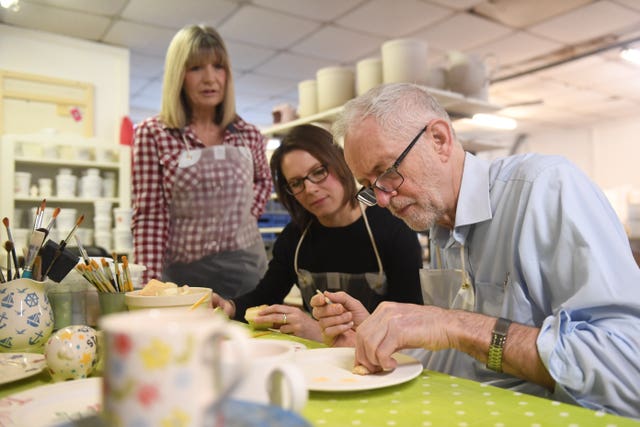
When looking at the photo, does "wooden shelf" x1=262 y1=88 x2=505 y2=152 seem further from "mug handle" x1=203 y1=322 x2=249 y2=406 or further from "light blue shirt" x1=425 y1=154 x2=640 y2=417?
"mug handle" x1=203 y1=322 x2=249 y2=406

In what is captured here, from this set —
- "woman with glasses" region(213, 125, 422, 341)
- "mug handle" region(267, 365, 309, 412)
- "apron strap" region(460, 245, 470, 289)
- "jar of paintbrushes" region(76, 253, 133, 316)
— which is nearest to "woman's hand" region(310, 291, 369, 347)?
"apron strap" region(460, 245, 470, 289)

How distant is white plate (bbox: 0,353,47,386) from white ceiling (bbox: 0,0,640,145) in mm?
3247

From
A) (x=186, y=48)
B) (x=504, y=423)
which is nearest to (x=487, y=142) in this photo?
(x=186, y=48)

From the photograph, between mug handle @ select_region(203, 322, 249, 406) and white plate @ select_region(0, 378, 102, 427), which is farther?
white plate @ select_region(0, 378, 102, 427)

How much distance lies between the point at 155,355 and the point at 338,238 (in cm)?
154

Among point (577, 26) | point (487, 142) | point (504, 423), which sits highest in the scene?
point (577, 26)

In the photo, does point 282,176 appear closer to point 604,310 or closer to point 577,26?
point 604,310

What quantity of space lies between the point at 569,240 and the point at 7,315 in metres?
1.15

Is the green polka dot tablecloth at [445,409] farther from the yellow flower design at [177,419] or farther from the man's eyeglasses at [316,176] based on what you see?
the man's eyeglasses at [316,176]

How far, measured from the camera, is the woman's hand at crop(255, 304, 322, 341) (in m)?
1.36

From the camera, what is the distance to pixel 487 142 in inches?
149

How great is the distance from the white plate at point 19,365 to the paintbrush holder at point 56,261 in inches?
8.7

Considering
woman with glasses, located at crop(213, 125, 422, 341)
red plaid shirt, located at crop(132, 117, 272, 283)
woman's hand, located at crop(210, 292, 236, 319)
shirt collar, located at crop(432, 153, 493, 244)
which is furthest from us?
red plaid shirt, located at crop(132, 117, 272, 283)

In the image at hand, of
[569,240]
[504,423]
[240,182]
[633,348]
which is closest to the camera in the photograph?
[504,423]
